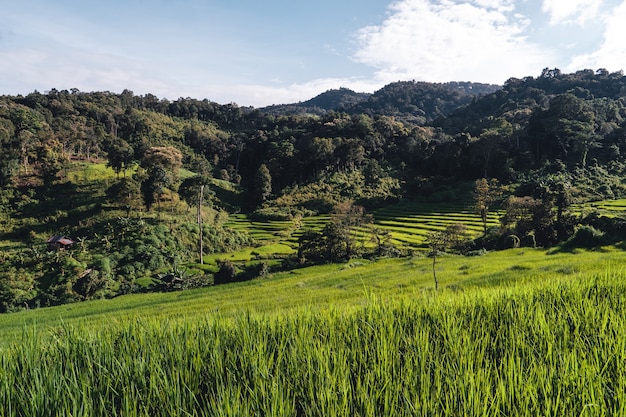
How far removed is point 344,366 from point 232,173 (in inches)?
3295

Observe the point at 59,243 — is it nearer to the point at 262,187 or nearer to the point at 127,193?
the point at 127,193

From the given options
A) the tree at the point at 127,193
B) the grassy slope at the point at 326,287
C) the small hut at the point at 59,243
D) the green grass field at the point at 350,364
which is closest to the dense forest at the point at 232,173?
the tree at the point at 127,193

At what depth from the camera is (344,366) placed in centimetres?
264

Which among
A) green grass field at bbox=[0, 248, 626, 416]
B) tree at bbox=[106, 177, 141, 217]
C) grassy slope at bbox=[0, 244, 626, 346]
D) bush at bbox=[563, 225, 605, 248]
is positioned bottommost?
grassy slope at bbox=[0, 244, 626, 346]

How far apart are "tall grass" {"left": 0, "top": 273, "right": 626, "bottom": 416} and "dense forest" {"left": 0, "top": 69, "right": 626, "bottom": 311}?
29.4 meters

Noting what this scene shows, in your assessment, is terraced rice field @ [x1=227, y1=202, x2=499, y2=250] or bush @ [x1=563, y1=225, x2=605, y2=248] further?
terraced rice field @ [x1=227, y1=202, x2=499, y2=250]

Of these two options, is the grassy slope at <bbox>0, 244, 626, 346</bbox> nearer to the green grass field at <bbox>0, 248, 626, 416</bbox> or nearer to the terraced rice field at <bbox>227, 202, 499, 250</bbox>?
the green grass field at <bbox>0, 248, 626, 416</bbox>

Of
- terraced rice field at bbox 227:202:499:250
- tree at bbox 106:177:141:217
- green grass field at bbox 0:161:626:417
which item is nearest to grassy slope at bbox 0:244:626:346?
green grass field at bbox 0:161:626:417

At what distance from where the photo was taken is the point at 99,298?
97.6 ft

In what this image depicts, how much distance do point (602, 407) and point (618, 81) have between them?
498 ft

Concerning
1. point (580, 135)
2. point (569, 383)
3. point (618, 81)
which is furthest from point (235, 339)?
point (618, 81)

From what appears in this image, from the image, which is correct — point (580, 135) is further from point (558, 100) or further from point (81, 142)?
point (81, 142)

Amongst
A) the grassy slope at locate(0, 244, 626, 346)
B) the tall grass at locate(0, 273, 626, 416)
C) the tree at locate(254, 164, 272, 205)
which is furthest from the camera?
the tree at locate(254, 164, 272, 205)

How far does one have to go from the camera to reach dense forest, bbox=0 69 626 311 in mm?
33188
